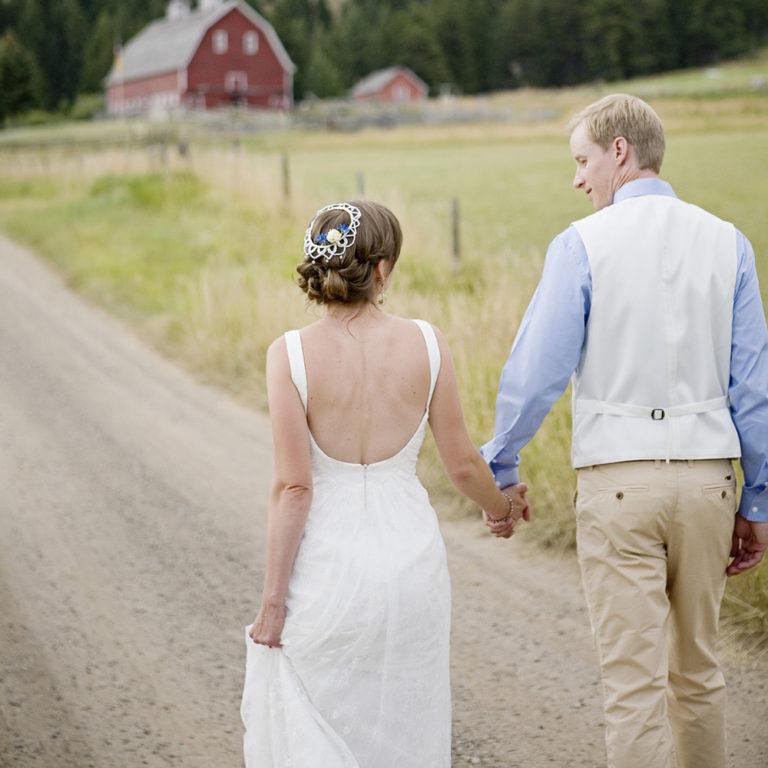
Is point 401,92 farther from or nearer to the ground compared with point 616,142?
farther from the ground

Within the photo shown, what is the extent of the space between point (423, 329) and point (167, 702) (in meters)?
2.26

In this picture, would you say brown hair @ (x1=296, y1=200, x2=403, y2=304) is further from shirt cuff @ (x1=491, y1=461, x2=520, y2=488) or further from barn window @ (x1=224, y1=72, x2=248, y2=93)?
barn window @ (x1=224, y1=72, x2=248, y2=93)

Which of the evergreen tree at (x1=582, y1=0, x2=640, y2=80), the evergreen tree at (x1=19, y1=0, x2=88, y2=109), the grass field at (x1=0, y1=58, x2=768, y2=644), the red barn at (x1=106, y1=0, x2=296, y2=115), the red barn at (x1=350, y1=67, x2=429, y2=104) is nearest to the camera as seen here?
the grass field at (x1=0, y1=58, x2=768, y2=644)

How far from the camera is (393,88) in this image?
87.1m

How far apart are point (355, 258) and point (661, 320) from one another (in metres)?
0.86

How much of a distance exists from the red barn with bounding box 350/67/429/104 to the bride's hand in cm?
8635

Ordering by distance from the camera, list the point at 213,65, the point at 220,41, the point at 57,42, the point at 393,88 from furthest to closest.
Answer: the point at 57,42, the point at 393,88, the point at 220,41, the point at 213,65

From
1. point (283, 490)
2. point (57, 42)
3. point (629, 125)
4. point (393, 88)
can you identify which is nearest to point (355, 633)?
point (283, 490)

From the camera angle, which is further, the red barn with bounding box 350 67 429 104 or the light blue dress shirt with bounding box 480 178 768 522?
the red barn with bounding box 350 67 429 104

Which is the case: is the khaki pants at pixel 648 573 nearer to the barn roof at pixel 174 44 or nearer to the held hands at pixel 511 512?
the held hands at pixel 511 512

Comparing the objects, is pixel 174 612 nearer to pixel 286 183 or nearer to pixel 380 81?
pixel 286 183

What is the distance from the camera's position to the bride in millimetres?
2395

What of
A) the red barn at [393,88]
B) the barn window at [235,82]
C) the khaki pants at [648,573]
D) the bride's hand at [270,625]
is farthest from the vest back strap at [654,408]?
the red barn at [393,88]

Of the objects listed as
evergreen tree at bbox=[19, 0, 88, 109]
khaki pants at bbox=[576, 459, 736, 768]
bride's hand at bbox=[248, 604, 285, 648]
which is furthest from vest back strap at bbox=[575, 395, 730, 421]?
evergreen tree at bbox=[19, 0, 88, 109]
